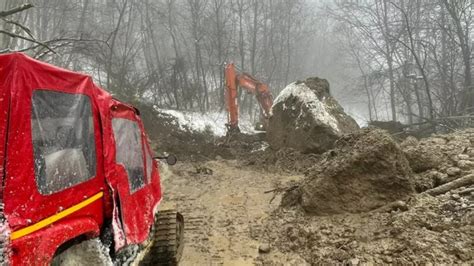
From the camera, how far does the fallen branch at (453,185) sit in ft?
17.7

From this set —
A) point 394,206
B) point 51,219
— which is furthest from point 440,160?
point 51,219

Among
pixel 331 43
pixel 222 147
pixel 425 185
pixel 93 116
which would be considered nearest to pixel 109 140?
pixel 93 116

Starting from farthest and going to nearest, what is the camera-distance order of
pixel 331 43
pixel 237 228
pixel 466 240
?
pixel 331 43 → pixel 237 228 → pixel 466 240

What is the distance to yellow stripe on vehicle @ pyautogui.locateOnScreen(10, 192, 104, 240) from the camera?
217 cm

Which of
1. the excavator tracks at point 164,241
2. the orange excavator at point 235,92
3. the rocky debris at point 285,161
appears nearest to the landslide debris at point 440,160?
the excavator tracks at point 164,241

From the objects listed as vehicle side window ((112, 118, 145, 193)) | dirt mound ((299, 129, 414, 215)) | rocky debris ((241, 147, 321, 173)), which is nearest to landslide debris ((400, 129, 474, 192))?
dirt mound ((299, 129, 414, 215))

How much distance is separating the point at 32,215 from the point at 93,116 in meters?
0.98

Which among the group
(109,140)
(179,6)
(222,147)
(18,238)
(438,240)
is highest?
(179,6)

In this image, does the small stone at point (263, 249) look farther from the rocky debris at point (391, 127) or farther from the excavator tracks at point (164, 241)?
the rocky debris at point (391, 127)

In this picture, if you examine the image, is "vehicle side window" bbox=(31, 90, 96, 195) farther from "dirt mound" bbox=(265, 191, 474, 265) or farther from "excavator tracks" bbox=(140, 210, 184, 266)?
"dirt mound" bbox=(265, 191, 474, 265)

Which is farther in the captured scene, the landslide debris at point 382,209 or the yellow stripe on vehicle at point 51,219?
the landslide debris at point 382,209

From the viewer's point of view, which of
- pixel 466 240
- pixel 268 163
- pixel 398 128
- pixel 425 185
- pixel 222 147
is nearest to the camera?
pixel 466 240

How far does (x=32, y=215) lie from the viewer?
2285 mm

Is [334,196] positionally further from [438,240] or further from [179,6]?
[179,6]
